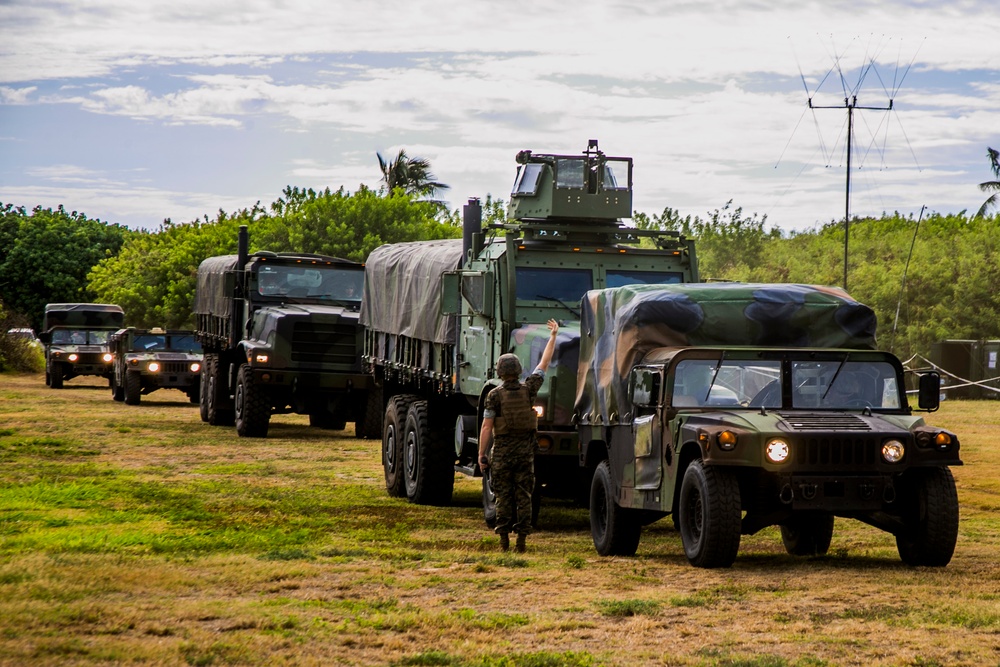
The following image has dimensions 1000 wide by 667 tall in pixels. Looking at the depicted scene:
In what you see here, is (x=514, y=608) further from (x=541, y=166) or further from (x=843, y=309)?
(x=541, y=166)

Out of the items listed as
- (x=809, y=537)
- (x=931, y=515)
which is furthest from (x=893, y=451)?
(x=809, y=537)

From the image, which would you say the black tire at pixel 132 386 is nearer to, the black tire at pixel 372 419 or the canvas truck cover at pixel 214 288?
the canvas truck cover at pixel 214 288

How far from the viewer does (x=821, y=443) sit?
9469 millimetres

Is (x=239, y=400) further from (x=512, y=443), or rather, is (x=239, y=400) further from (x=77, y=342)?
(x=77, y=342)

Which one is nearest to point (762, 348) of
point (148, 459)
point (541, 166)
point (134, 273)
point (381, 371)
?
point (541, 166)

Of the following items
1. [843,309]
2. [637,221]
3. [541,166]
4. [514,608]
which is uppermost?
[637,221]

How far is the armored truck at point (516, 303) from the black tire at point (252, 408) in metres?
7.11

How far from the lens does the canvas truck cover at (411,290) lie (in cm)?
1525

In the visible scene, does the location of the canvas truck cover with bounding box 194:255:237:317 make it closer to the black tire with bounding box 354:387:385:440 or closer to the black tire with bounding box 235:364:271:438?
the black tire with bounding box 235:364:271:438

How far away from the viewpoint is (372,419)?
945 inches

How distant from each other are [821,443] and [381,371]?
9.17 meters

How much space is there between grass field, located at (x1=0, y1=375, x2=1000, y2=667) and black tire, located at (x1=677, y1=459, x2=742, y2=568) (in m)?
0.14

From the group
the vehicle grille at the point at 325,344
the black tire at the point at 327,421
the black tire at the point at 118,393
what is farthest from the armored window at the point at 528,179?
the black tire at the point at 118,393

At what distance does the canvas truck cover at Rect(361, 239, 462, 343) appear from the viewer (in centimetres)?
1525
